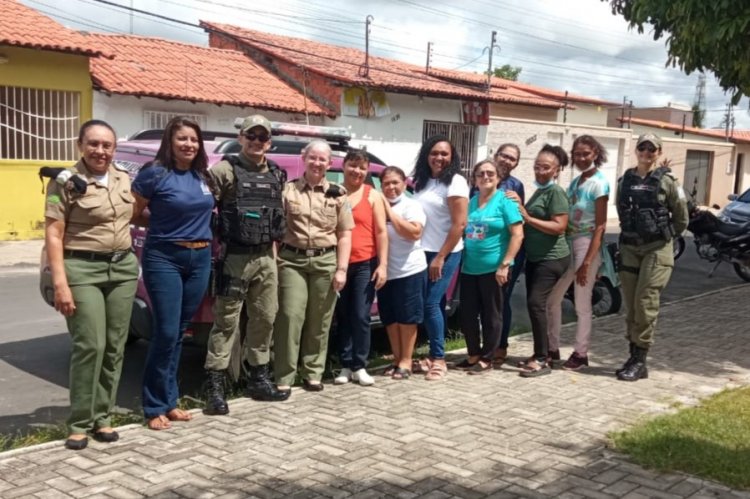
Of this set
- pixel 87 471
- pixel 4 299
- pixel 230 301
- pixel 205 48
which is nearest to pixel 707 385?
pixel 230 301

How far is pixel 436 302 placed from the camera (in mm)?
5859

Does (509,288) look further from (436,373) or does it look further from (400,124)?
(400,124)

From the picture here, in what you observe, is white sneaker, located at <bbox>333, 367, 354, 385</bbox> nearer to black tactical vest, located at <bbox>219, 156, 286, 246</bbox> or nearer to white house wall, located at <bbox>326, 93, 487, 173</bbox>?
black tactical vest, located at <bbox>219, 156, 286, 246</bbox>

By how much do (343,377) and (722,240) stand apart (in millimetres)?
8306

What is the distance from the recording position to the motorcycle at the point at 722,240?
1155 centimetres

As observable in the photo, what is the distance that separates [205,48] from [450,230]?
656 inches

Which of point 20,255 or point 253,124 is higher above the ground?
point 253,124

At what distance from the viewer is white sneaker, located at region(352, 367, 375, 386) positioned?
5.54 metres

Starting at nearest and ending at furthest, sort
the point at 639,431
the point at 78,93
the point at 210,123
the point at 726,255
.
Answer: the point at 639,431 → the point at 726,255 → the point at 78,93 → the point at 210,123

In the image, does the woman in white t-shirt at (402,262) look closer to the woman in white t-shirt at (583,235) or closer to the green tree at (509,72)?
the woman in white t-shirt at (583,235)

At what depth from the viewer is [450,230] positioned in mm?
5715

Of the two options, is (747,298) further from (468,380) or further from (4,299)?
(4,299)

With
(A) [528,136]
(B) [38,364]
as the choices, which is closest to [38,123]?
(B) [38,364]

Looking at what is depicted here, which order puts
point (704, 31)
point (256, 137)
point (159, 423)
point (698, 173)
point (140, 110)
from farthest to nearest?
point (698, 173), point (140, 110), point (704, 31), point (256, 137), point (159, 423)
